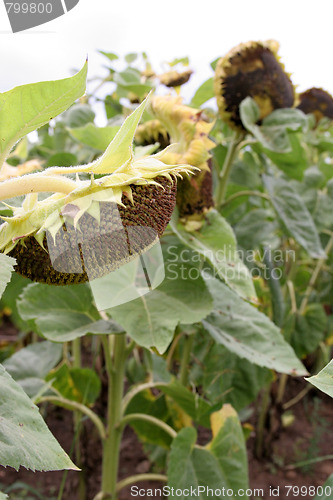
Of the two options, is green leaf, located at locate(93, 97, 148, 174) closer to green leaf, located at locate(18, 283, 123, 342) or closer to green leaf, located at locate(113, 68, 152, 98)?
green leaf, located at locate(18, 283, 123, 342)

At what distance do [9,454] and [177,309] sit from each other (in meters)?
0.32

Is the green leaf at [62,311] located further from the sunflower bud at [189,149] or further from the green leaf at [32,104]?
the green leaf at [32,104]

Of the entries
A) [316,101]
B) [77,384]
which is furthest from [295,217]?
[316,101]

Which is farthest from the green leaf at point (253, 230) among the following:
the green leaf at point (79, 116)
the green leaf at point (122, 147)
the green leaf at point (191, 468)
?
the green leaf at point (122, 147)

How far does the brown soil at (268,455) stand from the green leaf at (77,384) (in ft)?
0.39

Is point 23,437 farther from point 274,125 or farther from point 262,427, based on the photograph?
point 262,427

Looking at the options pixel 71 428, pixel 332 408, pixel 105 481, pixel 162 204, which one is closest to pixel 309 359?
pixel 332 408

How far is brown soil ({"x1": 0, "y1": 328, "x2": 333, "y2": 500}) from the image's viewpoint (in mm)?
1256

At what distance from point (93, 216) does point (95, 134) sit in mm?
344

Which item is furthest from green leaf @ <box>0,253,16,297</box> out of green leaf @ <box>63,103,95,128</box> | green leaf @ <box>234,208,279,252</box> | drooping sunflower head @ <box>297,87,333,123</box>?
drooping sunflower head @ <box>297,87,333,123</box>

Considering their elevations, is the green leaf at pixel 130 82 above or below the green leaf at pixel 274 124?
above

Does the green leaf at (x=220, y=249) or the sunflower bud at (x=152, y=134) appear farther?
the sunflower bud at (x=152, y=134)

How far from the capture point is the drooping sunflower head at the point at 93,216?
0.33 meters

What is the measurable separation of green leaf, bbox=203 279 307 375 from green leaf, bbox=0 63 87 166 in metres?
0.45
